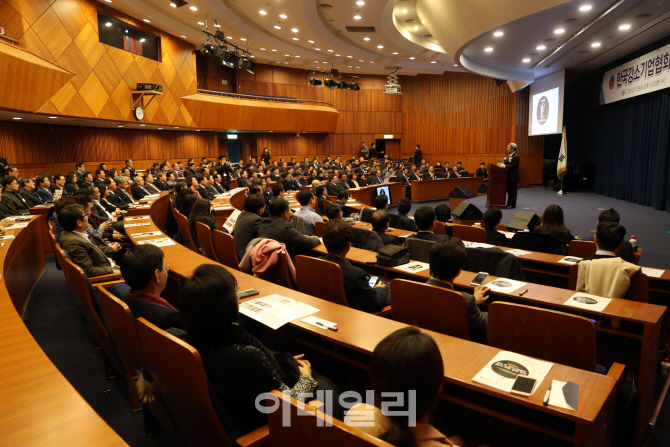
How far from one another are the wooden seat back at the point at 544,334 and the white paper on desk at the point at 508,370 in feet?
0.79

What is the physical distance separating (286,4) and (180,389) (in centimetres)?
1206

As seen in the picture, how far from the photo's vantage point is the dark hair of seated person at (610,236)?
2914 mm

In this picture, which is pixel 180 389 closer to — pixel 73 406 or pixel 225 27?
pixel 73 406

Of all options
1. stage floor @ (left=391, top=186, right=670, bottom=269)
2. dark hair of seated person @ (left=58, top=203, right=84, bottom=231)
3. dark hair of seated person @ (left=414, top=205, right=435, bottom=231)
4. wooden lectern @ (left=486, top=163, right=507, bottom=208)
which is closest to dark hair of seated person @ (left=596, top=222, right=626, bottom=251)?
dark hair of seated person @ (left=414, top=205, right=435, bottom=231)

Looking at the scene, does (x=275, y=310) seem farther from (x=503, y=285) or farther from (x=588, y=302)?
(x=588, y=302)

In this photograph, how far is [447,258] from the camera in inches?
91.5

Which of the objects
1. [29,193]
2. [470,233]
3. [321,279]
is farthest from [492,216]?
[29,193]

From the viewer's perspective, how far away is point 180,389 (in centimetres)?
153

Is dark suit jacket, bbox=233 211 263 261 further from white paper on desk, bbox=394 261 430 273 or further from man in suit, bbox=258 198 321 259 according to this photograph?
white paper on desk, bbox=394 261 430 273

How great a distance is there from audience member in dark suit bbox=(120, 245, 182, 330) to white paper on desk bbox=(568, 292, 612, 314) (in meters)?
2.16

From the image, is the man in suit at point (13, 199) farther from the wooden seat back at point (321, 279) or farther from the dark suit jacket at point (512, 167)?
the dark suit jacket at point (512, 167)

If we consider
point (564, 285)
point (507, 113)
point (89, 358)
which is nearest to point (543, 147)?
point (507, 113)

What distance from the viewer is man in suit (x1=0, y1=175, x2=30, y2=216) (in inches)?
256

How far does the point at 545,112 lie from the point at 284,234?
13.2m
